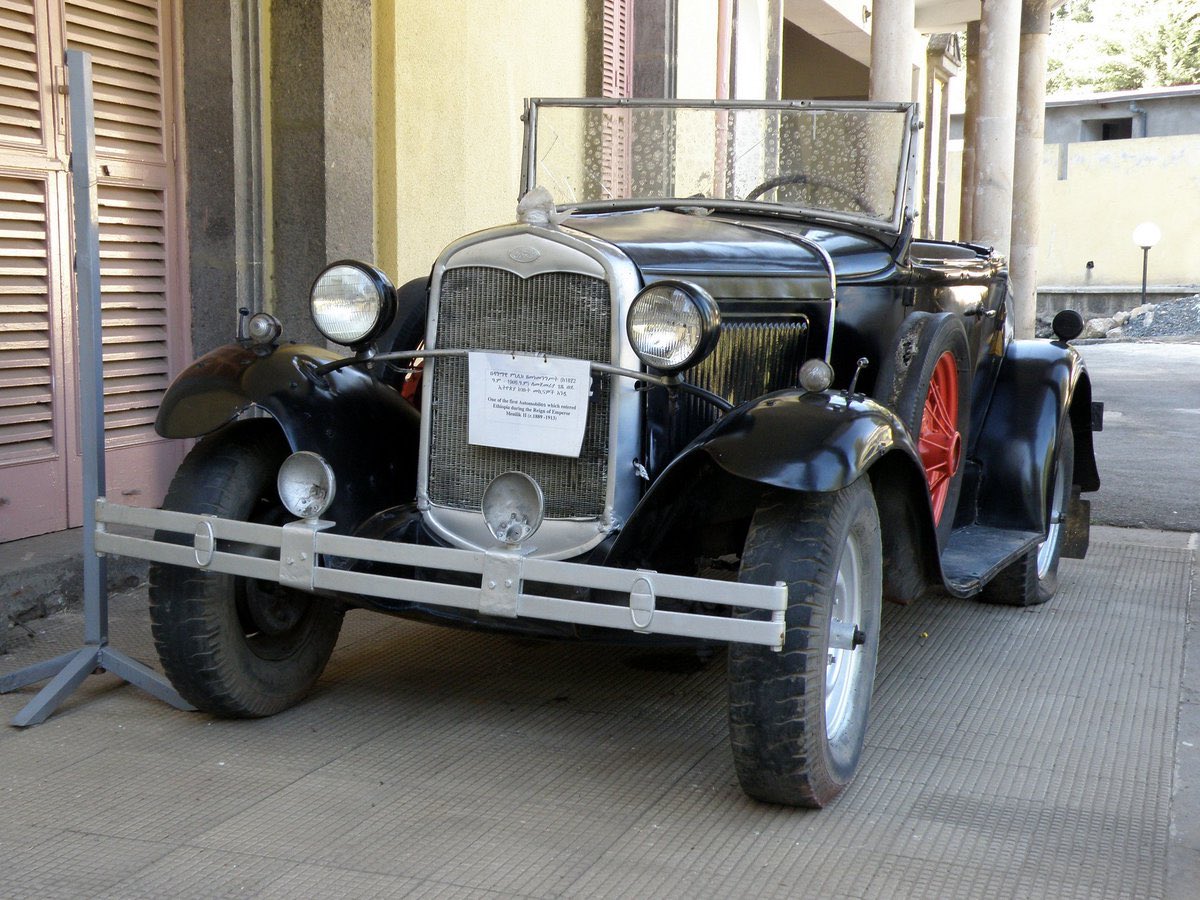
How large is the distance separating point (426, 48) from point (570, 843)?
15.7 feet

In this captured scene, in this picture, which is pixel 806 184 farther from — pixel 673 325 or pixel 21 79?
pixel 21 79

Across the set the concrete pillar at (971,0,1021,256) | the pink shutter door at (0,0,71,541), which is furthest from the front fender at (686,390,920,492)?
the concrete pillar at (971,0,1021,256)

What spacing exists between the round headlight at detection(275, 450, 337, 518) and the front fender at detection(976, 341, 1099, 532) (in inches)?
96.8

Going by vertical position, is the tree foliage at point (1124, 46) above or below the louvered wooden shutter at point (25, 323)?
above

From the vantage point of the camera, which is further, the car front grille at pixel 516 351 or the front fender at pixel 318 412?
the front fender at pixel 318 412

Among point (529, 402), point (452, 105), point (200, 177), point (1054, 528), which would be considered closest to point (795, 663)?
point (529, 402)

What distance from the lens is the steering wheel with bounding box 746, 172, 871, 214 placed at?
410 cm

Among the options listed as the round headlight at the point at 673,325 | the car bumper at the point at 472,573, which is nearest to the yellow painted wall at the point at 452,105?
the car bumper at the point at 472,573

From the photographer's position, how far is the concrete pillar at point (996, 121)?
13.9 metres

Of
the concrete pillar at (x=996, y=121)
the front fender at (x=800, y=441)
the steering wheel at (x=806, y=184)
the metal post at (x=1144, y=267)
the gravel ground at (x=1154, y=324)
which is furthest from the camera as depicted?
the metal post at (x=1144, y=267)

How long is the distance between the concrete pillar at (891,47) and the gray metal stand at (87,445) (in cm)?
921

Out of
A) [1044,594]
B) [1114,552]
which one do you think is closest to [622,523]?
[1044,594]

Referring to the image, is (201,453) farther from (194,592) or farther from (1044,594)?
(1044,594)

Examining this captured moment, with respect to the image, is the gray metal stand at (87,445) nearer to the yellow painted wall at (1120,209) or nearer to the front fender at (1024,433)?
the front fender at (1024,433)
